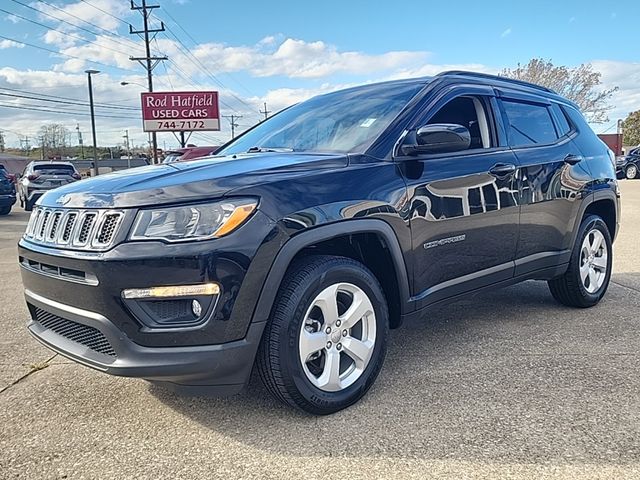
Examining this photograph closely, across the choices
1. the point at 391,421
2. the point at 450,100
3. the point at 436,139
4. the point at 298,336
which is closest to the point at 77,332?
the point at 298,336

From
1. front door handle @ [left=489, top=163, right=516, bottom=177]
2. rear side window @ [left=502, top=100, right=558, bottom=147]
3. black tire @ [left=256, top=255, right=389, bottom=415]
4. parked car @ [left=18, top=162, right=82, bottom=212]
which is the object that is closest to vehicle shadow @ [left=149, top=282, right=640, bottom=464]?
black tire @ [left=256, top=255, right=389, bottom=415]

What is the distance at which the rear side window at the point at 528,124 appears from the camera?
4102 mm

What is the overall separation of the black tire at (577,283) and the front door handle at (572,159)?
20.5 inches

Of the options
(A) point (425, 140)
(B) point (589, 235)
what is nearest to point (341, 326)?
(A) point (425, 140)

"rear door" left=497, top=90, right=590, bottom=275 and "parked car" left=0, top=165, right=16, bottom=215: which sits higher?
"rear door" left=497, top=90, right=590, bottom=275

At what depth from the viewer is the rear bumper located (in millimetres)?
2418

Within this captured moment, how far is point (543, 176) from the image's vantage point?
4.16m

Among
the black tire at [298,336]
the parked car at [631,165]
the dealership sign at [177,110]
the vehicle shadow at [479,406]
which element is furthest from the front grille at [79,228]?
the dealership sign at [177,110]

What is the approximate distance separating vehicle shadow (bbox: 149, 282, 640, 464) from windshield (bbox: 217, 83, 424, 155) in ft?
4.78

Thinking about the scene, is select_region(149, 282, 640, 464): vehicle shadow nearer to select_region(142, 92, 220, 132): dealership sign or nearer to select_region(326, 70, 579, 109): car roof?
select_region(326, 70, 579, 109): car roof

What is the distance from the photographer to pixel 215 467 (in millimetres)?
2420

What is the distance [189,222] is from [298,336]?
75cm

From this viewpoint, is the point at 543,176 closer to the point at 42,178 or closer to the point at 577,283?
the point at 577,283

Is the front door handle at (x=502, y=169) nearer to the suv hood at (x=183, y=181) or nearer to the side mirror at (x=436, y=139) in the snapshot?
the side mirror at (x=436, y=139)
